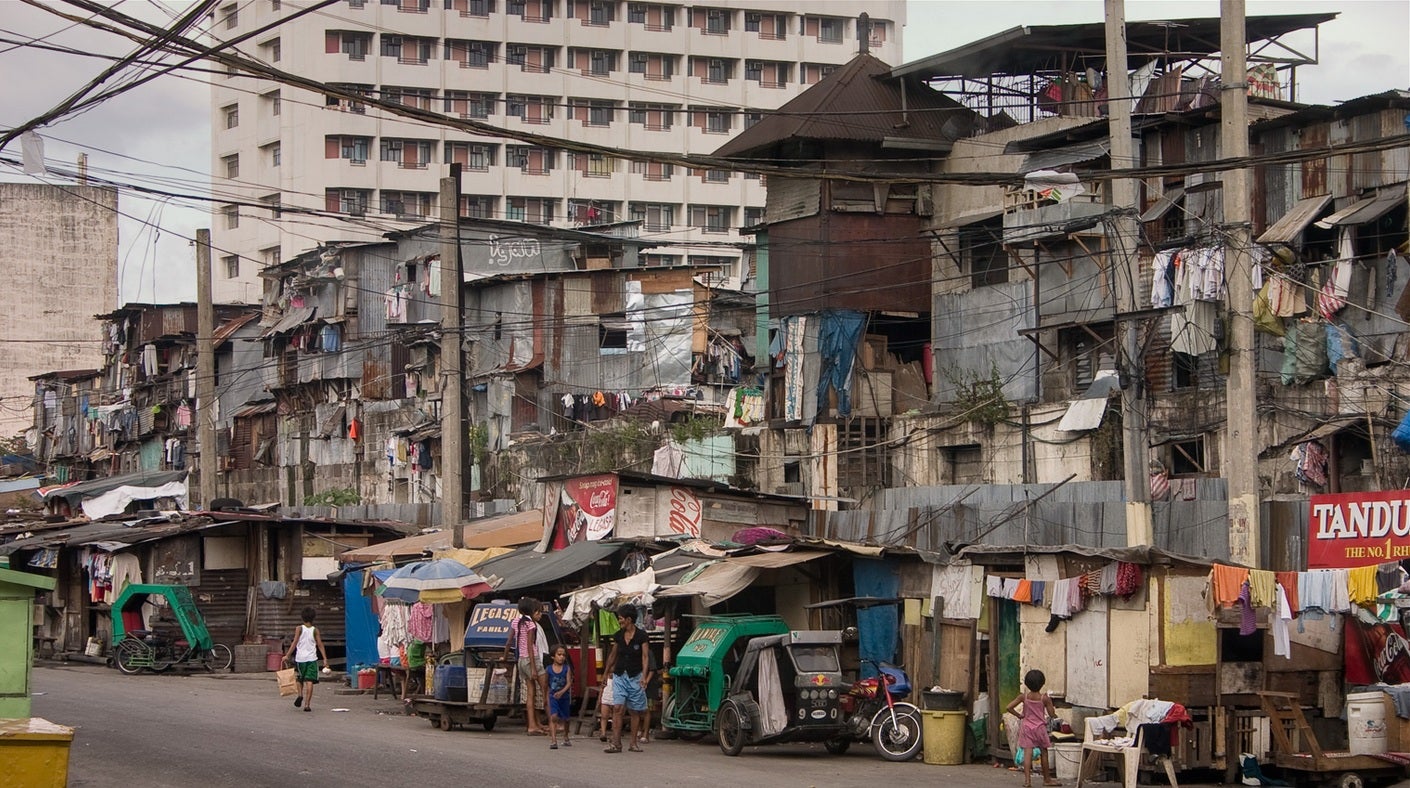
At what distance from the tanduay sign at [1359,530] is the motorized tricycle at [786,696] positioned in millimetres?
5886

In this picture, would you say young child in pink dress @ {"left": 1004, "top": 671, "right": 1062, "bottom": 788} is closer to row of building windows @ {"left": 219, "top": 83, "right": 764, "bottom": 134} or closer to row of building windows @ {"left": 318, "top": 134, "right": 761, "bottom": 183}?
row of building windows @ {"left": 318, "top": 134, "right": 761, "bottom": 183}

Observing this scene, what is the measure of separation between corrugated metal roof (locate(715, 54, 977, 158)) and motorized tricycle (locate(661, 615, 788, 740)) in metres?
22.1

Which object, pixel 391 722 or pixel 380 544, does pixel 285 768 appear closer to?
pixel 391 722

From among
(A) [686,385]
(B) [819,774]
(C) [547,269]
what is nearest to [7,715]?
(B) [819,774]

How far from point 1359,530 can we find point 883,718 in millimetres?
6043

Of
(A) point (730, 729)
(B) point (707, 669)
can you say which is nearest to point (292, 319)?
(B) point (707, 669)

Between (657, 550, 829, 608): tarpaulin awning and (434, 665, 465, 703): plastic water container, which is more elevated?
(657, 550, 829, 608): tarpaulin awning

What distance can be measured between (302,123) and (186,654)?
50501 mm

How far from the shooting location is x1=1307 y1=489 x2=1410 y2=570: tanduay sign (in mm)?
17109

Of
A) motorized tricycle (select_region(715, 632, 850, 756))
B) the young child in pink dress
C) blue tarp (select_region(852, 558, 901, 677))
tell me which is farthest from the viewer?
blue tarp (select_region(852, 558, 901, 677))

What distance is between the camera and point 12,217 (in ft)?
251

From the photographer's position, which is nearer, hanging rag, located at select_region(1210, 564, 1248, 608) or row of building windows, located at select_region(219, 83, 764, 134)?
hanging rag, located at select_region(1210, 564, 1248, 608)

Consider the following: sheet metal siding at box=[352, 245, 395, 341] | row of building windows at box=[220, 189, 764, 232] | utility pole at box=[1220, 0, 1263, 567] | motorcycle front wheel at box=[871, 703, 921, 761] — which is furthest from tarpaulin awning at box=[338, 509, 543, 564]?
row of building windows at box=[220, 189, 764, 232]

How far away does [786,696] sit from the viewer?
19641 mm
